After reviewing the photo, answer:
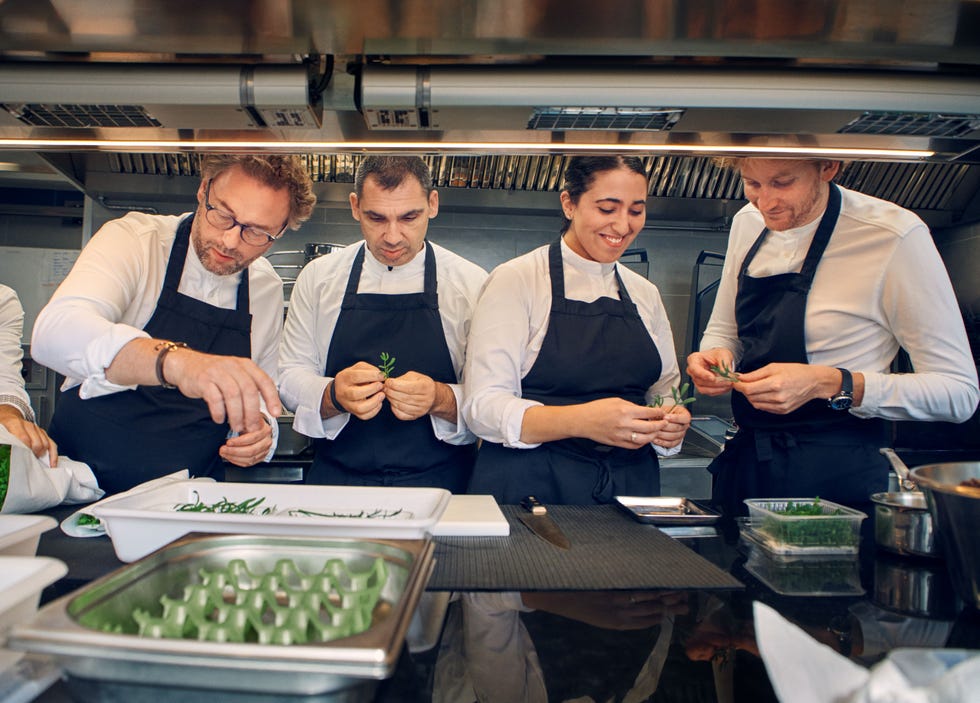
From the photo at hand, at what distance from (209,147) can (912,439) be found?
3307 millimetres

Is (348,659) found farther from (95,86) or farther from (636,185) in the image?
(636,185)

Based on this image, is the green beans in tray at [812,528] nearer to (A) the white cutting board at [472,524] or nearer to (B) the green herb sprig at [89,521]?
(A) the white cutting board at [472,524]

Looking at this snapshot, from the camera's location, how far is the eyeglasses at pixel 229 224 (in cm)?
202

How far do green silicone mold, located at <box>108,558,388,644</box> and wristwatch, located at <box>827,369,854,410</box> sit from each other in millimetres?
1459

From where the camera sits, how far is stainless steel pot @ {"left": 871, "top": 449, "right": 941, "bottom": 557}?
4.31ft

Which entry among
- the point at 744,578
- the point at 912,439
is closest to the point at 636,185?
the point at 744,578

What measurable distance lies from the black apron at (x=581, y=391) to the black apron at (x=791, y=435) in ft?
0.90

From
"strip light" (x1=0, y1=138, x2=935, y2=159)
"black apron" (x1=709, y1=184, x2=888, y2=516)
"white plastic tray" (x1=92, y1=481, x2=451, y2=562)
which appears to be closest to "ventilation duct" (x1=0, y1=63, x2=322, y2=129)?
"strip light" (x1=0, y1=138, x2=935, y2=159)

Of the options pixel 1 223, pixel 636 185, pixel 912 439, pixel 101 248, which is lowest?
pixel 912 439

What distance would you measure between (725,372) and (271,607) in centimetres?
146

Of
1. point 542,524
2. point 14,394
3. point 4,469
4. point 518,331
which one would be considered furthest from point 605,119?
point 14,394

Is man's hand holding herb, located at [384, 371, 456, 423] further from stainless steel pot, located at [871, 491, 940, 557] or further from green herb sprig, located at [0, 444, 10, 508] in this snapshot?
stainless steel pot, located at [871, 491, 940, 557]

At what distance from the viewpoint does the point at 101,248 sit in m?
1.92

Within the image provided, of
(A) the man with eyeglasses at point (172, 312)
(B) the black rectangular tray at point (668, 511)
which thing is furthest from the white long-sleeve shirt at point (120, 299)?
(B) the black rectangular tray at point (668, 511)
